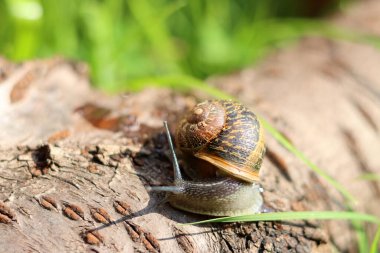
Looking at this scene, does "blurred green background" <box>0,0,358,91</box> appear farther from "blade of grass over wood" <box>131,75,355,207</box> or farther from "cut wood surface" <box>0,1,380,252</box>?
"cut wood surface" <box>0,1,380,252</box>

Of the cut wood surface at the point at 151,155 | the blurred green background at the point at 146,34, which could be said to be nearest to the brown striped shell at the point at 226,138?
the cut wood surface at the point at 151,155

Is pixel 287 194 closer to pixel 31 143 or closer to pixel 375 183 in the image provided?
pixel 375 183

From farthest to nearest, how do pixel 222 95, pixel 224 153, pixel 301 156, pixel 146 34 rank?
pixel 146 34 < pixel 222 95 < pixel 301 156 < pixel 224 153

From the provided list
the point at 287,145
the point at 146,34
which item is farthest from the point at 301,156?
the point at 146,34

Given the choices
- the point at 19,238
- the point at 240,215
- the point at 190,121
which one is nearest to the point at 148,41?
the point at 190,121

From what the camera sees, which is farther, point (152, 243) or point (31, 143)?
point (31, 143)

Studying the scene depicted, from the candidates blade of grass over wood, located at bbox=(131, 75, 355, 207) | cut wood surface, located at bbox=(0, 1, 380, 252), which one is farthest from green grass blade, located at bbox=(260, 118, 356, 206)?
cut wood surface, located at bbox=(0, 1, 380, 252)

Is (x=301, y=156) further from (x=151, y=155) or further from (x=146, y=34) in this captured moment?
(x=146, y=34)
